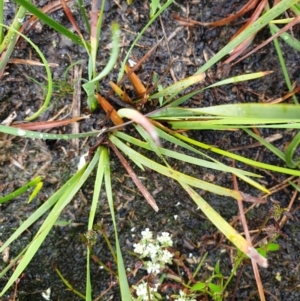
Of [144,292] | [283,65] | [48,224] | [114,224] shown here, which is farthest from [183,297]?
[283,65]

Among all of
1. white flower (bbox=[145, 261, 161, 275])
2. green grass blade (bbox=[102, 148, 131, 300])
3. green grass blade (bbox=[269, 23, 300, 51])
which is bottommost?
white flower (bbox=[145, 261, 161, 275])

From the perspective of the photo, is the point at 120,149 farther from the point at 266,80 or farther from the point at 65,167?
the point at 266,80

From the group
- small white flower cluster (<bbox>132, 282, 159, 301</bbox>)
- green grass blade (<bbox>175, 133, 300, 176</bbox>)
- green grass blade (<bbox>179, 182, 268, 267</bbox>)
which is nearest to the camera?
green grass blade (<bbox>179, 182, 268, 267</bbox>)

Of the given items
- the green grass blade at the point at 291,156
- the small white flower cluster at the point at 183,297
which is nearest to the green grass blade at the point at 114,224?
the small white flower cluster at the point at 183,297

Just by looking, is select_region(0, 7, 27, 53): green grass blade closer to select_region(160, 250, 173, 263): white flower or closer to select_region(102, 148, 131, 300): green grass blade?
select_region(102, 148, 131, 300): green grass blade

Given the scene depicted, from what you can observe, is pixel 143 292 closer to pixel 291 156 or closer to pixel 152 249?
pixel 152 249

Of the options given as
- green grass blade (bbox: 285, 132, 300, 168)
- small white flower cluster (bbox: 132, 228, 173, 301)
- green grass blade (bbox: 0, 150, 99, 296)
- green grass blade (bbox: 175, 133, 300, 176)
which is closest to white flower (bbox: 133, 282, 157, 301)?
small white flower cluster (bbox: 132, 228, 173, 301)

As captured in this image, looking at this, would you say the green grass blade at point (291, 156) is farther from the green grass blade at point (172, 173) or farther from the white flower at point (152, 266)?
the white flower at point (152, 266)
